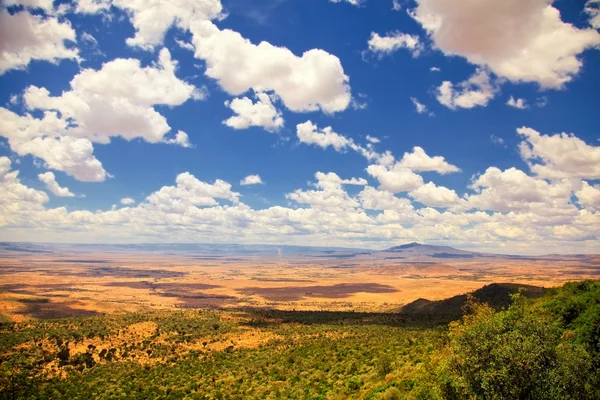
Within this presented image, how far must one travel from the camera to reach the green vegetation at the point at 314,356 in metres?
17.0

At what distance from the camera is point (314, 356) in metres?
40.1

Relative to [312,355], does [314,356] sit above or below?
above

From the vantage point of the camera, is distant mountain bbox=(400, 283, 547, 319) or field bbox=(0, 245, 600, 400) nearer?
field bbox=(0, 245, 600, 400)

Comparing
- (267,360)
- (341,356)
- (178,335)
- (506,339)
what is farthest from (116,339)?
(506,339)

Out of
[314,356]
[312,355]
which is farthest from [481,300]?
[314,356]

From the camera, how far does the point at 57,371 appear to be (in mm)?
38969

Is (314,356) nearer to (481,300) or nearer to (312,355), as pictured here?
(312,355)

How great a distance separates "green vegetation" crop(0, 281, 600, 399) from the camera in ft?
55.8

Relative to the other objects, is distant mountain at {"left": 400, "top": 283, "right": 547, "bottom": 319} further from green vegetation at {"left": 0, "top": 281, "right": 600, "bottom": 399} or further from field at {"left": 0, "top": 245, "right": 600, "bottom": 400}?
green vegetation at {"left": 0, "top": 281, "right": 600, "bottom": 399}

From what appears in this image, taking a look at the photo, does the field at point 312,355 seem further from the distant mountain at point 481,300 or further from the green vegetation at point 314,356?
the distant mountain at point 481,300

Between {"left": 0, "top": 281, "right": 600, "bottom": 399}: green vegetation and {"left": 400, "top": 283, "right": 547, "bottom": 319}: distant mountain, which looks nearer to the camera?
{"left": 0, "top": 281, "right": 600, "bottom": 399}: green vegetation

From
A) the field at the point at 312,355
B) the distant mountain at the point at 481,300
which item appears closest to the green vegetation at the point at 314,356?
the field at the point at 312,355

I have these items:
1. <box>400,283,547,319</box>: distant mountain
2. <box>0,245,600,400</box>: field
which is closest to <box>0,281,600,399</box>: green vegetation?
<box>0,245,600,400</box>: field

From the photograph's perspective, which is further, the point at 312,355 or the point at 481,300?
the point at 481,300
